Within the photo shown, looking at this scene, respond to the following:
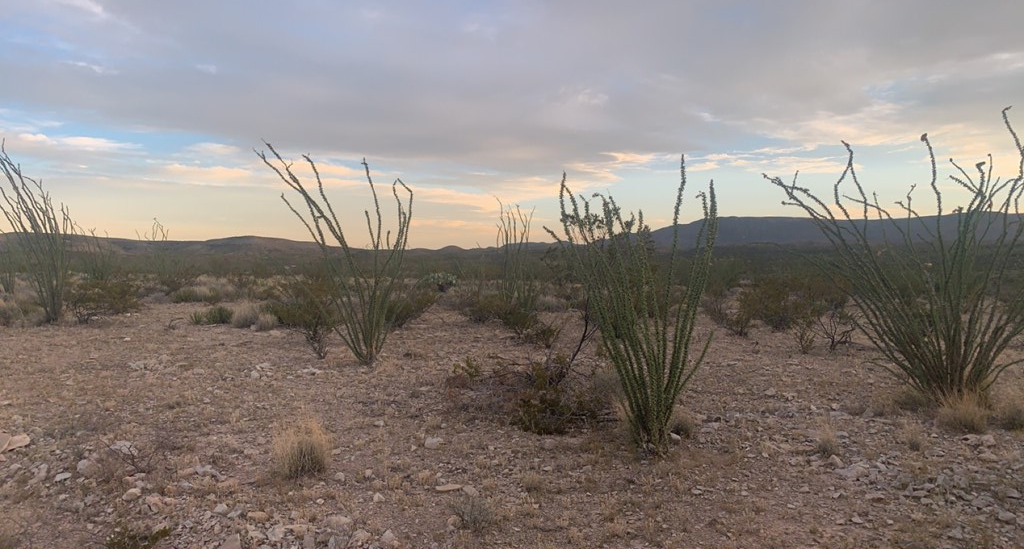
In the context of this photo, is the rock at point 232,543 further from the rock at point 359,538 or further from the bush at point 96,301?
the bush at point 96,301

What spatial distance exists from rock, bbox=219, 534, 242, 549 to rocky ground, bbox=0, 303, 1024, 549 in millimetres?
18

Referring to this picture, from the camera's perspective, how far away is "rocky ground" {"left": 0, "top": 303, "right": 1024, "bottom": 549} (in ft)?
11.7

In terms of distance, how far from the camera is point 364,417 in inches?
232

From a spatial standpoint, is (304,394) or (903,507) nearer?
(903,507)

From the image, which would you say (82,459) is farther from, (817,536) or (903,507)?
(903,507)

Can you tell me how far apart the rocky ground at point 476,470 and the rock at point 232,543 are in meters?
0.02

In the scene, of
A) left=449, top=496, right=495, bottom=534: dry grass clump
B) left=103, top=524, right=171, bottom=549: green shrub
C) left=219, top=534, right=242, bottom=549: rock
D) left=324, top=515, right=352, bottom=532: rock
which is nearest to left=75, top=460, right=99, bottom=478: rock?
left=103, top=524, right=171, bottom=549: green shrub

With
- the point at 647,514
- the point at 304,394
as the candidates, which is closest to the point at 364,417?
the point at 304,394

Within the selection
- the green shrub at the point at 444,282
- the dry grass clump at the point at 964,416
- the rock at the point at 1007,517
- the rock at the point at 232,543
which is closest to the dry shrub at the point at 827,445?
the dry grass clump at the point at 964,416

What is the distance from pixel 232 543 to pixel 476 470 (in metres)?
1.71

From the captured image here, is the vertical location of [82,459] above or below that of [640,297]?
below

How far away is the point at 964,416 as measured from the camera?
479cm

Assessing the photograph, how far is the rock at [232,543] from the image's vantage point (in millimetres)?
3474

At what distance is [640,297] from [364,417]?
2.96 meters
